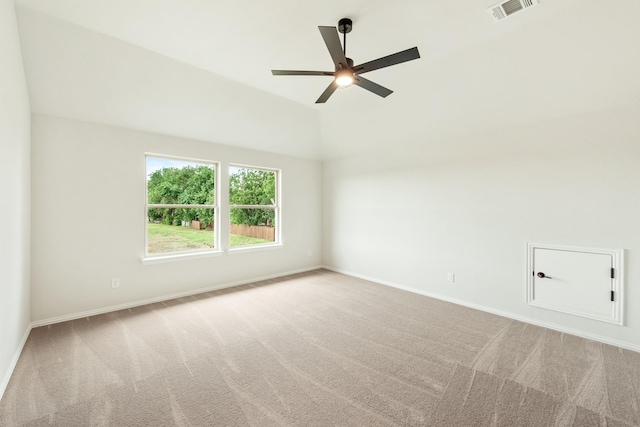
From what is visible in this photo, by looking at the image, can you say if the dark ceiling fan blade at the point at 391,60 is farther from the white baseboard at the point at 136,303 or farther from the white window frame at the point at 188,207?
the white baseboard at the point at 136,303

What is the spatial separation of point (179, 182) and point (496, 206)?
464 centimetres

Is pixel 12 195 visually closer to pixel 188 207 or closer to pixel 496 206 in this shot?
pixel 188 207

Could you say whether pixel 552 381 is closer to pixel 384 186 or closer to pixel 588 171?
pixel 588 171

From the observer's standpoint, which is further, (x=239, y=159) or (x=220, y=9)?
(x=239, y=159)

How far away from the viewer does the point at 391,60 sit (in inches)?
85.0

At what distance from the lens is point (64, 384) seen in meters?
2.13

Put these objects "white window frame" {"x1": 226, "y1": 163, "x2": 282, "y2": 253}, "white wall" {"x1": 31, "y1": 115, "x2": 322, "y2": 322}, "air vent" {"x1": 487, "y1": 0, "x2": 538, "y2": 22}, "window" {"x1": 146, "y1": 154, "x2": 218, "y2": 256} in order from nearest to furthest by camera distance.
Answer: "air vent" {"x1": 487, "y1": 0, "x2": 538, "y2": 22} < "white wall" {"x1": 31, "y1": 115, "x2": 322, "y2": 322} < "window" {"x1": 146, "y1": 154, "x2": 218, "y2": 256} < "white window frame" {"x1": 226, "y1": 163, "x2": 282, "y2": 253}

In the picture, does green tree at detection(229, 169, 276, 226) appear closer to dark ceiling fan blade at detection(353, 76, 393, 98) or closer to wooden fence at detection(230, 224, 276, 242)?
wooden fence at detection(230, 224, 276, 242)

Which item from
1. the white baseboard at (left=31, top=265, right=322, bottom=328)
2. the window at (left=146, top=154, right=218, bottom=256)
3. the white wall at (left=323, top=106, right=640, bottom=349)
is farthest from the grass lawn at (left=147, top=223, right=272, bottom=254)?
the white wall at (left=323, top=106, right=640, bottom=349)

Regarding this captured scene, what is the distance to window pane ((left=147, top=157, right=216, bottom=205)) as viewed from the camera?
4.06 meters

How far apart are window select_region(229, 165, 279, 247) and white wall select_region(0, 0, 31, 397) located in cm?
251

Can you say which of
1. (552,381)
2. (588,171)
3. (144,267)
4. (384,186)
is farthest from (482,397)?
(144,267)

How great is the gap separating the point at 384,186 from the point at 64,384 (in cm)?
462

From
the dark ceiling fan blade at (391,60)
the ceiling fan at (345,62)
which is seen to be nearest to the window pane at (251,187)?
the ceiling fan at (345,62)
